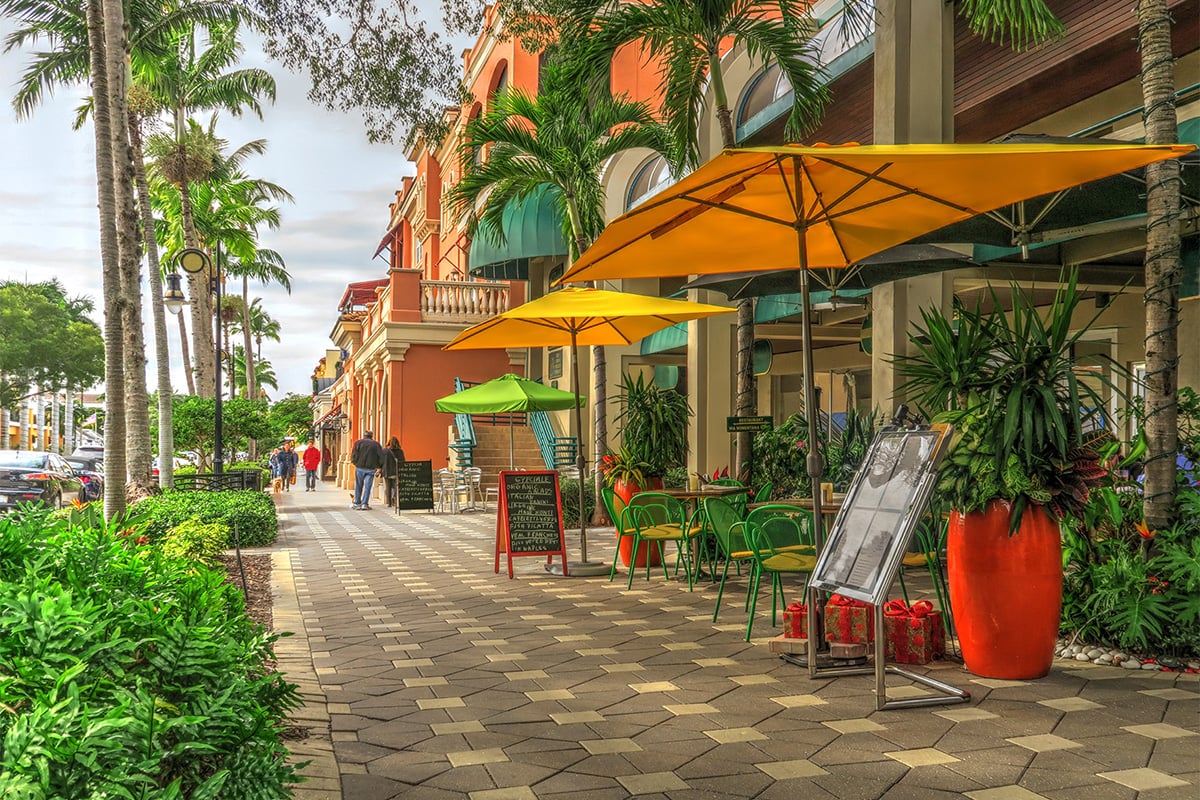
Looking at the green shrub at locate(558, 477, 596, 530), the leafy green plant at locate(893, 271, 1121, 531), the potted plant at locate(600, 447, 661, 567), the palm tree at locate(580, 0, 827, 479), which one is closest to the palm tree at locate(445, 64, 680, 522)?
the palm tree at locate(580, 0, 827, 479)

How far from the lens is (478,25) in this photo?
30.4ft

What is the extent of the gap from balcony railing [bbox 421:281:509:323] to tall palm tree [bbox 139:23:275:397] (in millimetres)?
5390

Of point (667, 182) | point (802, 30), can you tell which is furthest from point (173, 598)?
point (667, 182)

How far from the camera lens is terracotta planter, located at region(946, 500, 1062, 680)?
4973mm

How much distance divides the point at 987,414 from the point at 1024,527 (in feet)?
1.93

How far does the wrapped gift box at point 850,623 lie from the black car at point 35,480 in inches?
574

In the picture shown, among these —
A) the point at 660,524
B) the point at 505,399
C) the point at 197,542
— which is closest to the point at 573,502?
the point at 505,399

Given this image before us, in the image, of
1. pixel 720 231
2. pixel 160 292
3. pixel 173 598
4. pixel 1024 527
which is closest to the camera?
pixel 173 598

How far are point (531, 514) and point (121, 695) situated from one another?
754 centimetres

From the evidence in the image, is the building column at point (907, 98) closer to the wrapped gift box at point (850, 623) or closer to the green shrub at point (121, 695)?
the wrapped gift box at point (850, 623)

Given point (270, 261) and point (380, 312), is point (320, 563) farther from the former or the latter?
point (270, 261)

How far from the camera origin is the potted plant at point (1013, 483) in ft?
16.3

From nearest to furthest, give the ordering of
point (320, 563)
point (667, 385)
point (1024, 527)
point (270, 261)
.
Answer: point (1024, 527)
point (320, 563)
point (667, 385)
point (270, 261)

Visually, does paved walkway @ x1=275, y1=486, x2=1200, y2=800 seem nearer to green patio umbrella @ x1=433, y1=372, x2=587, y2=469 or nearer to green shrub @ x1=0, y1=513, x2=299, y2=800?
green shrub @ x1=0, y1=513, x2=299, y2=800
